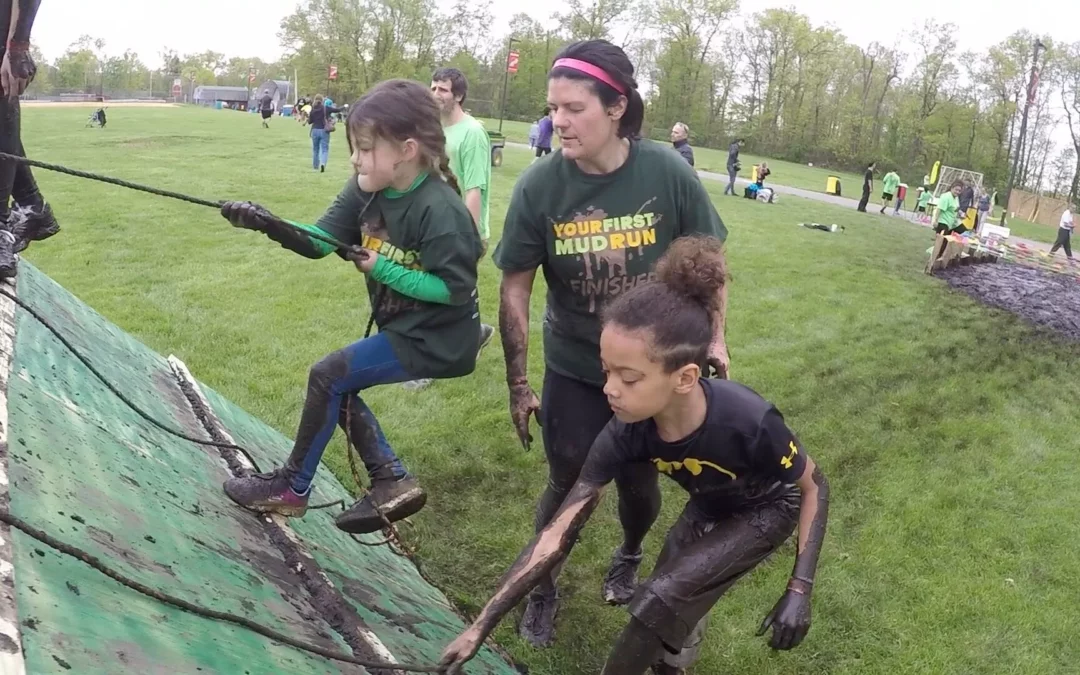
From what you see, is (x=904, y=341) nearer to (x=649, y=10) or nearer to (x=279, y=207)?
(x=279, y=207)

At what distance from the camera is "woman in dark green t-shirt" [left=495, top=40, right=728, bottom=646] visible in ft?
9.19

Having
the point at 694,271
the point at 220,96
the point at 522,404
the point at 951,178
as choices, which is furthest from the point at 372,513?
the point at 220,96

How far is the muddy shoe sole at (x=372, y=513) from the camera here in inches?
119

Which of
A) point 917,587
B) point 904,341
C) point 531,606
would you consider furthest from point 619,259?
point 904,341

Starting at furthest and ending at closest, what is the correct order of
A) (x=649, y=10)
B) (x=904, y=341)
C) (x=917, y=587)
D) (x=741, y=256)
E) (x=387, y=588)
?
(x=649, y=10) < (x=741, y=256) < (x=904, y=341) < (x=917, y=587) < (x=387, y=588)

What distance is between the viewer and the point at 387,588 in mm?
3326

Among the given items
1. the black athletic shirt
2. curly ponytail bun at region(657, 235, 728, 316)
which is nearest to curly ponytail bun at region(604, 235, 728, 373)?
curly ponytail bun at region(657, 235, 728, 316)

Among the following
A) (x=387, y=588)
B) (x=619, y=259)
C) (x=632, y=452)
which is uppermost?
(x=619, y=259)

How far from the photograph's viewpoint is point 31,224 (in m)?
3.94

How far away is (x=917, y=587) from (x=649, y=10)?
65.1 m

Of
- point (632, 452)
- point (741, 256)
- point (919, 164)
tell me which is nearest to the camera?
point (632, 452)

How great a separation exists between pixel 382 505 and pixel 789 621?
1.42m

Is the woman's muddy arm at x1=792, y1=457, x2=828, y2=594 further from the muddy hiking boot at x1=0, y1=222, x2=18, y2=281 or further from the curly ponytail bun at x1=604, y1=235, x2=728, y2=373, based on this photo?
the muddy hiking boot at x1=0, y1=222, x2=18, y2=281

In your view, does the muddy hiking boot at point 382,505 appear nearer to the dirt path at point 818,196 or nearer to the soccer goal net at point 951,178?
the dirt path at point 818,196
